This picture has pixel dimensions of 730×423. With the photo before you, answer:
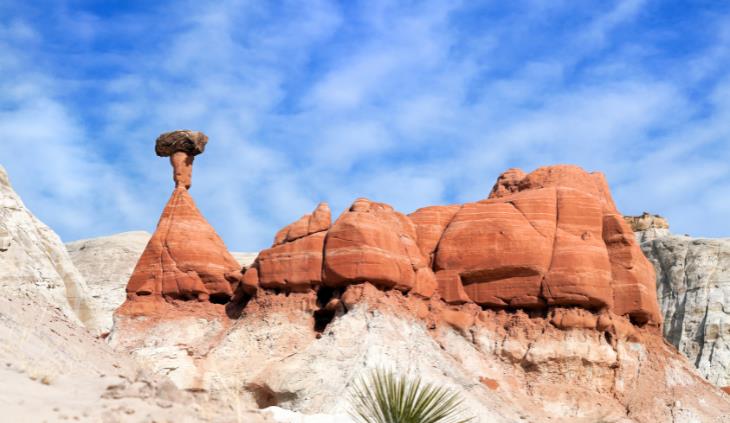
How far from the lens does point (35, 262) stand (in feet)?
120

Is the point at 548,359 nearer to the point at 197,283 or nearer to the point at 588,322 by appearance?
the point at 588,322

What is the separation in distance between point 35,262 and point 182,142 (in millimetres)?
10659

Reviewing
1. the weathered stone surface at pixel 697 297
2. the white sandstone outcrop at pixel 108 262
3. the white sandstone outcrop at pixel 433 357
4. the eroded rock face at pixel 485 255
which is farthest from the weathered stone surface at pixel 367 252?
the weathered stone surface at pixel 697 297

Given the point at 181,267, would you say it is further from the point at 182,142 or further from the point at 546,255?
the point at 546,255

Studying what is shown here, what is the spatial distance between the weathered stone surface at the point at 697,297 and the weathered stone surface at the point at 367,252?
26.3m

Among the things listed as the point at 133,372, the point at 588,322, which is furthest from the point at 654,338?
the point at 133,372

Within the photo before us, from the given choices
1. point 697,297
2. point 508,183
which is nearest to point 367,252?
point 508,183

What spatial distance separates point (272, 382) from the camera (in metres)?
33.9

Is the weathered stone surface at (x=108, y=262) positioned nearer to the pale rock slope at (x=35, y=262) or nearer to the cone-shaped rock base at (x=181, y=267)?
the pale rock slope at (x=35, y=262)

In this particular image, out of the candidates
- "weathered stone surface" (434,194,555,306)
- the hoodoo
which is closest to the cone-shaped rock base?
the hoodoo

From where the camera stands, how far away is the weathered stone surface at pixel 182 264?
42.4 metres

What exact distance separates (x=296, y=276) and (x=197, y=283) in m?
5.31

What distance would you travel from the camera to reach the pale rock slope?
3378 cm

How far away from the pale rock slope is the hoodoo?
2.81 m
